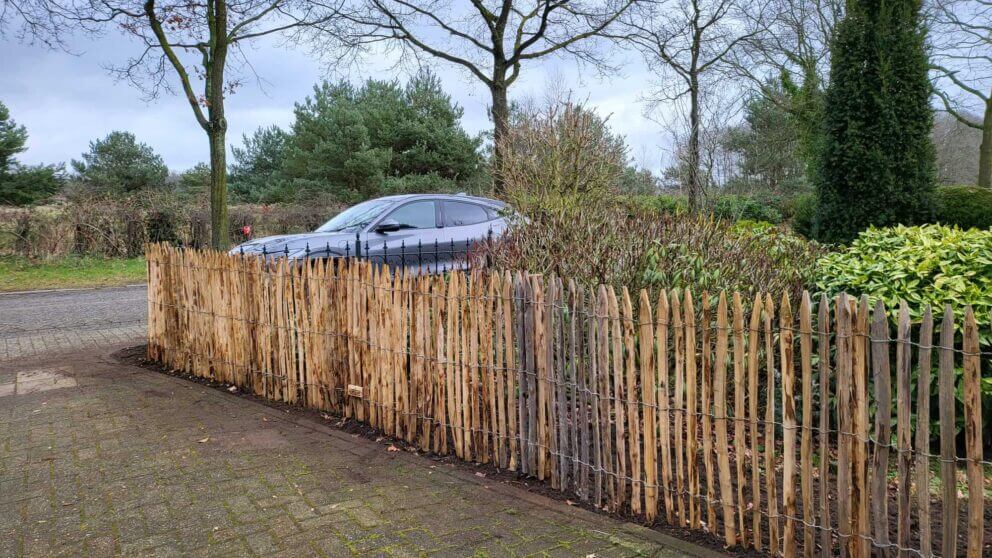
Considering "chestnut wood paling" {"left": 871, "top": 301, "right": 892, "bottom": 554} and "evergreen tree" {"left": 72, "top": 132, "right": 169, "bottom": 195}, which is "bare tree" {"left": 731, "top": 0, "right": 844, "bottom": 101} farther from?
"evergreen tree" {"left": 72, "top": 132, "right": 169, "bottom": 195}

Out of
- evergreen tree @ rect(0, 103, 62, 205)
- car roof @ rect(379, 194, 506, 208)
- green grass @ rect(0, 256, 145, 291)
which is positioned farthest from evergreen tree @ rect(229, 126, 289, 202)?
car roof @ rect(379, 194, 506, 208)

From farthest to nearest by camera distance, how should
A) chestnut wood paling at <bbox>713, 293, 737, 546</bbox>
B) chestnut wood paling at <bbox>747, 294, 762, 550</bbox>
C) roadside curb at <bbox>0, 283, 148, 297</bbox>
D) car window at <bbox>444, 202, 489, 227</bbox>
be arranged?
roadside curb at <bbox>0, 283, 148, 297</bbox> → car window at <bbox>444, 202, 489, 227</bbox> → chestnut wood paling at <bbox>713, 293, 737, 546</bbox> → chestnut wood paling at <bbox>747, 294, 762, 550</bbox>

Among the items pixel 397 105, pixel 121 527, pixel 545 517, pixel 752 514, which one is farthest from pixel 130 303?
pixel 397 105

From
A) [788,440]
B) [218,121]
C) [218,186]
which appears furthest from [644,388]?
[218,121]

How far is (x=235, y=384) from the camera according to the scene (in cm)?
614

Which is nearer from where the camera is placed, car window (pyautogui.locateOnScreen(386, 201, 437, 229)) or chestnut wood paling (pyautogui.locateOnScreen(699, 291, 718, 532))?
chestnut wood paling (pyautogui.locateOnScreen(699, 291, 718, 532))

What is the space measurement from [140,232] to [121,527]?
16647 millimetres

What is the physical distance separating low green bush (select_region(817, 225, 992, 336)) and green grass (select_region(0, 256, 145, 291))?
14612mm

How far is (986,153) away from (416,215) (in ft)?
65.4

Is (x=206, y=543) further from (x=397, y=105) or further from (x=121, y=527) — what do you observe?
(x=397, y=105)

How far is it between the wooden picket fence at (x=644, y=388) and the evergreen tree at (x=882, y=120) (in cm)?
339

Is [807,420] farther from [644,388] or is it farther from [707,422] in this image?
[644,388]

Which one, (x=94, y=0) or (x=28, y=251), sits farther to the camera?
(x=28, y=251)

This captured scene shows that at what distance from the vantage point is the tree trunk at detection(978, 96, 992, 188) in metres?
20.0
